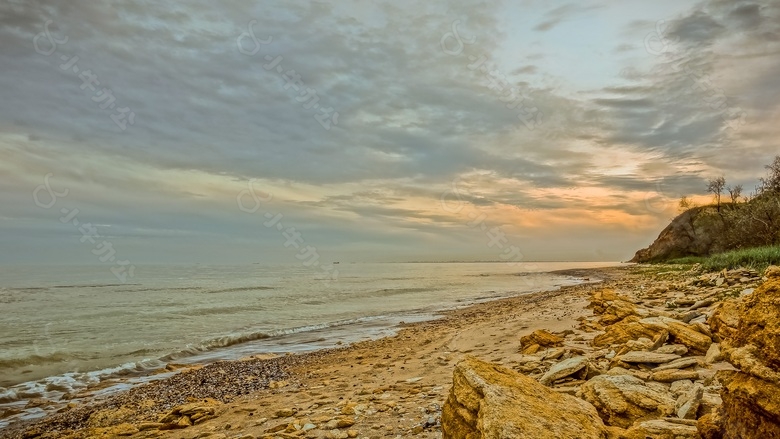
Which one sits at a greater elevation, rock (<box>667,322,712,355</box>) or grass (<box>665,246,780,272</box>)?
grass (<box>665,246,780,272</box>)

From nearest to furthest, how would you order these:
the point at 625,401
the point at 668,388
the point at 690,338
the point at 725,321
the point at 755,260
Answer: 1. the point at 625,401
2. the point at 668,388
3. the point at 725,321
4. the point at 690,338
5. the point at 755,260

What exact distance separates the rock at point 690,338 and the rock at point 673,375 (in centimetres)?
140

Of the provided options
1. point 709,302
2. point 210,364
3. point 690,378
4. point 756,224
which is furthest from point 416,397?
point 756,224

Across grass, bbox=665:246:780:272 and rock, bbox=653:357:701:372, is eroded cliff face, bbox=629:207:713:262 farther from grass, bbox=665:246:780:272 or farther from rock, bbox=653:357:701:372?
rock, bbox=653:357:701:372

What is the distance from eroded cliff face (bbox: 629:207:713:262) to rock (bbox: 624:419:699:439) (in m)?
82.8

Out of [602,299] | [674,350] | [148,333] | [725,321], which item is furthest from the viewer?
[148,333]

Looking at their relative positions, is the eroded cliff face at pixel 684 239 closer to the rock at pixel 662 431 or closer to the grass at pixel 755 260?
the grass at pixel 755 260

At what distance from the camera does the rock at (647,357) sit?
20.5ft

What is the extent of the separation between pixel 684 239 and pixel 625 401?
290 ft

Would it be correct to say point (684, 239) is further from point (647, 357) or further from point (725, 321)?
point (647, 357)

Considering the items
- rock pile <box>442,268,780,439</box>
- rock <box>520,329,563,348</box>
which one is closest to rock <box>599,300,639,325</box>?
rock <box>520,329,563,348</box>

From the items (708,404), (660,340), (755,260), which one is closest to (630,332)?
(660,340)

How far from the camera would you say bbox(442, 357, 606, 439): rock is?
3289 mm

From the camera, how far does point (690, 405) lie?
419cm
